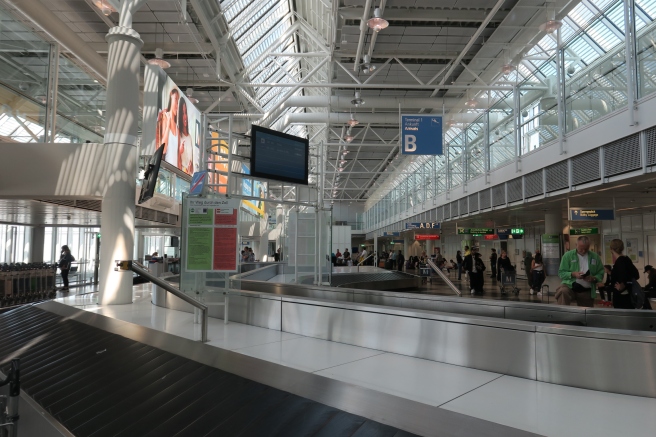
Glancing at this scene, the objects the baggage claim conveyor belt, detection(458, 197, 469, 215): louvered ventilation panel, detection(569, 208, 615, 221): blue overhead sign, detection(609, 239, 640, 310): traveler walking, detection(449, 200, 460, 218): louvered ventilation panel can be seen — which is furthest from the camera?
detection(449, 200, 460, 218): louvered ventilation panel

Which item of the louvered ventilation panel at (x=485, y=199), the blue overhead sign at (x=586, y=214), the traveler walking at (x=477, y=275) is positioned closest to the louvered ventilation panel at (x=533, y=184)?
the blue overhead sign at (x=586, y=214)

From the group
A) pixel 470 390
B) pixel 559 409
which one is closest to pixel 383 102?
pixel 470 390

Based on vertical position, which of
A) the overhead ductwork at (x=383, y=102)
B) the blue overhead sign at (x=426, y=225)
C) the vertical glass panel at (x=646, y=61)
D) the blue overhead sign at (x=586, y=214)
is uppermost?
the overhead ductwork at (x=383, y=102)

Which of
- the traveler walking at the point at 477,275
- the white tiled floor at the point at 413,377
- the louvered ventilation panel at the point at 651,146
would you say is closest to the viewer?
the white tiled floor at the point at 413,377

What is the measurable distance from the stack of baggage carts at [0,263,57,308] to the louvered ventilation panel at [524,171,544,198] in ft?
54.5

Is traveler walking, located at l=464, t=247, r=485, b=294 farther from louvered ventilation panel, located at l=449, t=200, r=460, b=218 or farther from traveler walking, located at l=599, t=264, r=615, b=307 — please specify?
louvered ventilation panel, located at l=449, t=200, r=460, b=218

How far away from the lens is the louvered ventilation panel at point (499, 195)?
54.8ft

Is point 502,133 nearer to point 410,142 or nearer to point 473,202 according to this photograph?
point 410,142

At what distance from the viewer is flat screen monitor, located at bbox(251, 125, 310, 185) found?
893cm

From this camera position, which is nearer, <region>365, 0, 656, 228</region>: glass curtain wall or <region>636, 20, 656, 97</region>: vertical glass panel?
<region>636, 20, 656, 97</region>: vertical glass panel

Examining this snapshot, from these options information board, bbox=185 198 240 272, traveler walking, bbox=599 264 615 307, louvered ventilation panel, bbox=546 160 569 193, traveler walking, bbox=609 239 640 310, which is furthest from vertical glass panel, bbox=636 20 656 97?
information board, bbox=185 198 240 272

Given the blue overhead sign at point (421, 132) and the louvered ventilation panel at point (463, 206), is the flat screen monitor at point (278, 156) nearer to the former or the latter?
the blue overhead sign at point (421, 132)

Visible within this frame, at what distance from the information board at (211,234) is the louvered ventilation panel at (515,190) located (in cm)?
1118

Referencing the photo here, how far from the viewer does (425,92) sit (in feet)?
80.3
